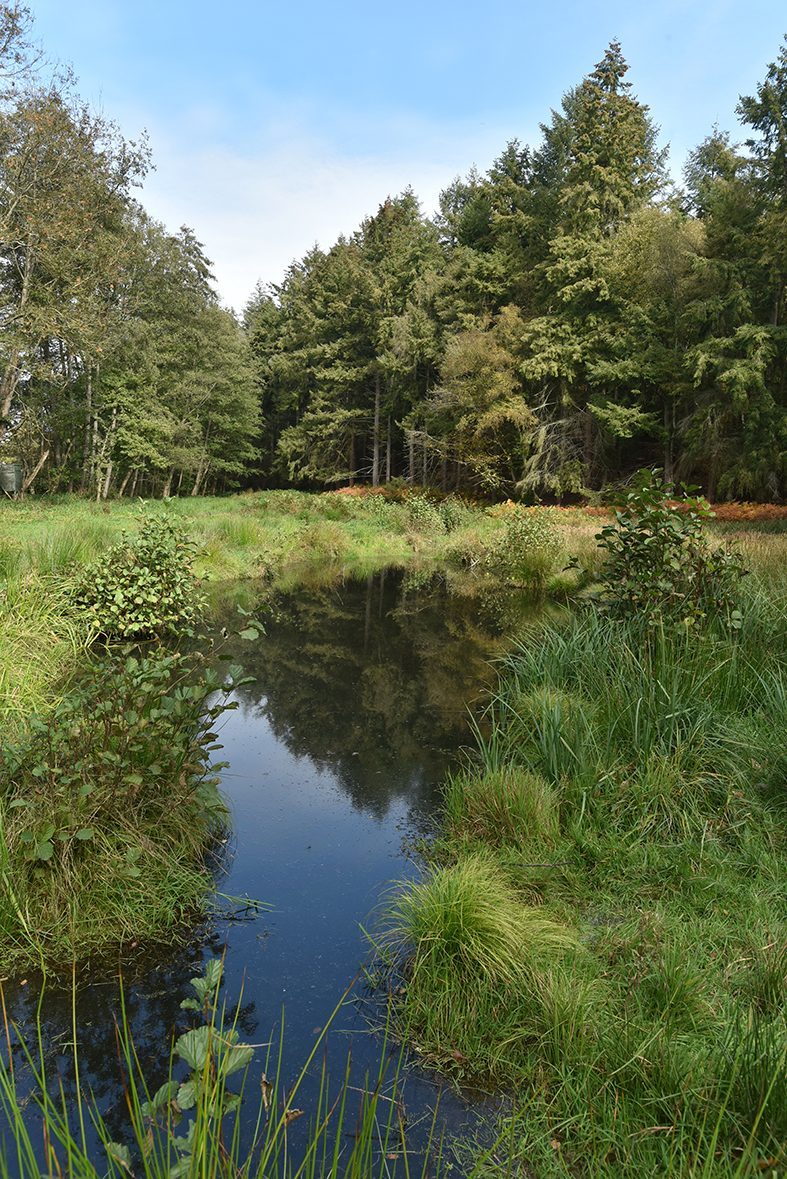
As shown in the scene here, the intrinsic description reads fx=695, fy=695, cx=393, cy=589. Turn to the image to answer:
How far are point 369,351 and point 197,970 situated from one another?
38.1m

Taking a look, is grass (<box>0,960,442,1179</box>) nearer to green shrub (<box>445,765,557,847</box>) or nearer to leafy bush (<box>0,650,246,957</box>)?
leafy bush (<box>0,650,246,957</box>)

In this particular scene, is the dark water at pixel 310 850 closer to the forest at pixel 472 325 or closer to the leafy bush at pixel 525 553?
the leafy bush at pixel 525 553

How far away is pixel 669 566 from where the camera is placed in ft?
16.6

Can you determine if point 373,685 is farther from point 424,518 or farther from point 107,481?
point 107,481

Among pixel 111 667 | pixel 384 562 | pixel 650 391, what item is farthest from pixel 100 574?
pixel 650 391

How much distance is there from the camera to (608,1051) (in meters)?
2.13

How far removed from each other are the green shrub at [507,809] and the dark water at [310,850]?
393mm

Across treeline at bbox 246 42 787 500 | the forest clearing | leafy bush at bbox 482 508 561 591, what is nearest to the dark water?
the forest clearing

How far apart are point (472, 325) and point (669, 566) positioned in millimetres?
24878

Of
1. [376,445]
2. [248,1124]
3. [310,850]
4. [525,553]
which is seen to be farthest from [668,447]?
[248,1124]

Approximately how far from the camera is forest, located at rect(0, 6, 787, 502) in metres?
19.6

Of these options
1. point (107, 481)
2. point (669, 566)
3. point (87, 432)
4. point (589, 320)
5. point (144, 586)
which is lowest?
point (144, 586)

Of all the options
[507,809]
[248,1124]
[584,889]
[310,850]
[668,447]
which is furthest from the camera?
[668,447]

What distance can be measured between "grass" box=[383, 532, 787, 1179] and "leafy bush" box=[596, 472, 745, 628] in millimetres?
224
